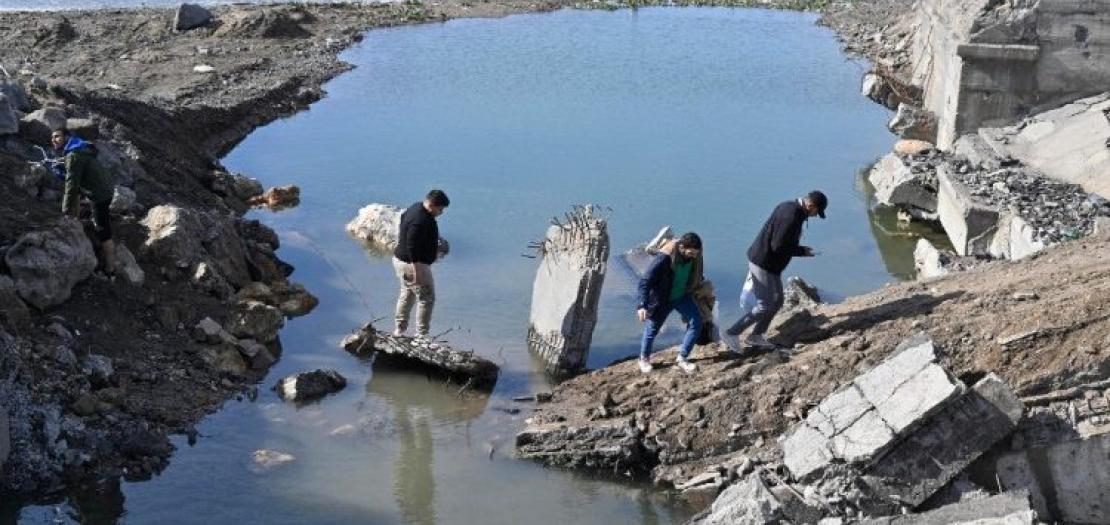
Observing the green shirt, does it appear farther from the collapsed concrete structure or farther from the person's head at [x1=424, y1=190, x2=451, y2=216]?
the collapsed concrete structure

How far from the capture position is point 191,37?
30.7 metres

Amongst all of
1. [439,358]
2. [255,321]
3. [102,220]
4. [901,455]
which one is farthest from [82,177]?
[901,455]

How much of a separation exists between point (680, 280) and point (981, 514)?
3.55 meters

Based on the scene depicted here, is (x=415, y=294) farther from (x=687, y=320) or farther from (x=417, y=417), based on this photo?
(x=687, y=320)

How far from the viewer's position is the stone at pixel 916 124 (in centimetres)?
2180

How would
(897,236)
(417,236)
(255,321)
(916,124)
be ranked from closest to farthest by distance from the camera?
(417,236), (255,321), (897,236), (916,124)

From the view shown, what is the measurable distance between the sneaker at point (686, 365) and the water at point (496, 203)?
4.37 ft

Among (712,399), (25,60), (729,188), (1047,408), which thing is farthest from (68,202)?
(25,60)

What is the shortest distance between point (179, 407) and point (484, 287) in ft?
15.2

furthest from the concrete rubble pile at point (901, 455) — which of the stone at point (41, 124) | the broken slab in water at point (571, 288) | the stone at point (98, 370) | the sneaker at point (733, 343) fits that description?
the stone at point (41, 124)

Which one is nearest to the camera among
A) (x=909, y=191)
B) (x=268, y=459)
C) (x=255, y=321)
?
(x=268, y=459)

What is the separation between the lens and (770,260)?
10.4 m

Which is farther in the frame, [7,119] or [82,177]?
[7,119]

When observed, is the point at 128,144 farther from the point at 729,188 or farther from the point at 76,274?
the point at 729,188
